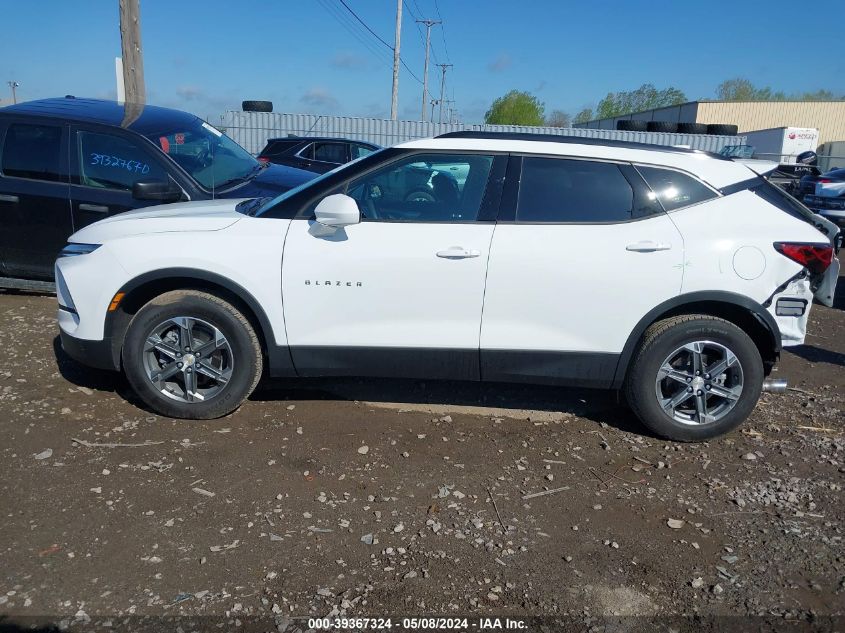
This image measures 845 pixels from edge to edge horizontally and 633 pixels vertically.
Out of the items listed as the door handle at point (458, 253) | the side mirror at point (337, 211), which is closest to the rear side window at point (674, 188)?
the door handle at point (458, 253)

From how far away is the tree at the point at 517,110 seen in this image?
3844 inches

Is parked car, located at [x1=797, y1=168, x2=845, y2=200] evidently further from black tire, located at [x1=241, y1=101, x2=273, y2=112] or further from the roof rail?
black tire, located at [x1=241, y1=101, x2=273, y2=112]

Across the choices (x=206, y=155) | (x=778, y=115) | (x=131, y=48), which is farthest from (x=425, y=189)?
(x=778, y=115)

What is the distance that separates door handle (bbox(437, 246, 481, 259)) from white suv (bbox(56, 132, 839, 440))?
1cm

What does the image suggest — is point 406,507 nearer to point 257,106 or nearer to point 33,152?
point 33,152

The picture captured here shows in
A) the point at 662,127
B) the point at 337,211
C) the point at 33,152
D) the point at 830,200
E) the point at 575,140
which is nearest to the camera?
the point at 337,211

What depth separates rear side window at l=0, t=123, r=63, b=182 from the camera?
6168 millimetres

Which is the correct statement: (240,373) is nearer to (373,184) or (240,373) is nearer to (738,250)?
(373,184)

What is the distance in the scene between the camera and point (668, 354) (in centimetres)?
398

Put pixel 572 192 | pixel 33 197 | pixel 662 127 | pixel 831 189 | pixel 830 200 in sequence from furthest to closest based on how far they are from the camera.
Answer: pixel 662 127
pixel 831 189
pixel 830 200
pixel 33 197
pixel 572 192

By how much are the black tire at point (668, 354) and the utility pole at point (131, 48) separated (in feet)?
27.4

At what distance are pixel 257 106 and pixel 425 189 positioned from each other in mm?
21212

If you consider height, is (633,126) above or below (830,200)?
above

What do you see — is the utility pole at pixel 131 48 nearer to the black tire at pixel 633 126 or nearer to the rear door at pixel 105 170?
the rear door at pixel 105 170
